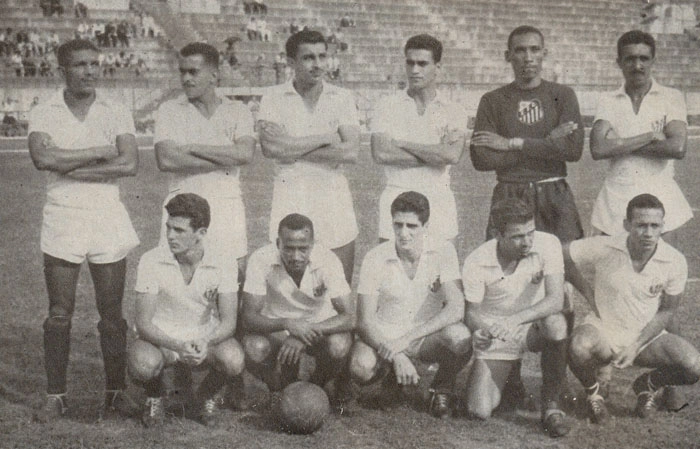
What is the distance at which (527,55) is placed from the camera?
548 centimetres

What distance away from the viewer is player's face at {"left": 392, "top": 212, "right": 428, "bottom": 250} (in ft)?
16.5

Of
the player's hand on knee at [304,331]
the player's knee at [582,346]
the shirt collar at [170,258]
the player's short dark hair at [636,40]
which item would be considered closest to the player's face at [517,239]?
the player's knee at [582,346]

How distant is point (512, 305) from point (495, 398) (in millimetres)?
537

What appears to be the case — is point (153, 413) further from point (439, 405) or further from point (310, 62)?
point (310, 62)

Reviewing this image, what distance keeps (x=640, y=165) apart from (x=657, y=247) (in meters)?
0.75

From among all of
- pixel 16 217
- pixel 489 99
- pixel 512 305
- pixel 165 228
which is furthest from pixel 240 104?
pixel 16 217

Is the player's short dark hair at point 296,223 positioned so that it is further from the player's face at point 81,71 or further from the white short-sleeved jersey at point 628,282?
the white short-sleeved jersey at point 628,282

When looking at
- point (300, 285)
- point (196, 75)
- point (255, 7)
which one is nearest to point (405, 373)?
point (300, 285)

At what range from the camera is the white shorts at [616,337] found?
4.98 m

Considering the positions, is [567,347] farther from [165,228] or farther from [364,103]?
[364,103]

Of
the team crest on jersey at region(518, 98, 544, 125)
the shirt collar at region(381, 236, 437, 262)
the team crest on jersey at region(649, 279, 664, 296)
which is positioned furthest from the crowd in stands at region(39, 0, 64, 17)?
the team crest on jersey at region(649, 279, 664, 296)

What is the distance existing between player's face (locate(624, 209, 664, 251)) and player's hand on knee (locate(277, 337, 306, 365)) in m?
1.95

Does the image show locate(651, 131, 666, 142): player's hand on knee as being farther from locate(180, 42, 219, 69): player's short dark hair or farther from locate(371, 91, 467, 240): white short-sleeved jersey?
locate(180, 42, 219, 69): player's short dark hair

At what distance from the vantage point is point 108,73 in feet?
94.3
